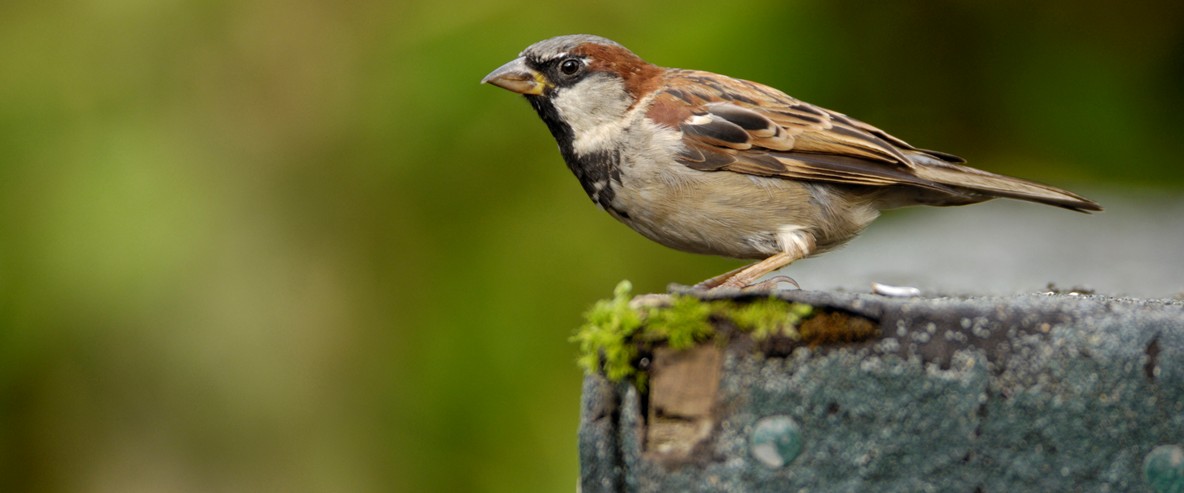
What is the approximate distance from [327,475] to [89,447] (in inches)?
35.2

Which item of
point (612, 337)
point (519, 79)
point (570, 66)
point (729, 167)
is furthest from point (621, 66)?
point (612, 337)

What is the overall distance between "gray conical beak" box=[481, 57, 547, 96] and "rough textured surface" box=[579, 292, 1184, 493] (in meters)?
1.53

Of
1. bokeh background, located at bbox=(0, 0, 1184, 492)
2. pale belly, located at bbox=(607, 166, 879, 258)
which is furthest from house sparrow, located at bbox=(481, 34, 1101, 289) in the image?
bokeh background, located at bbox=(0, 0, 1184, 492)

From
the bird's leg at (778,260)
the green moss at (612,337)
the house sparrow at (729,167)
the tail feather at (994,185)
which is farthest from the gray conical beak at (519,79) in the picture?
the green moss at (612,337)

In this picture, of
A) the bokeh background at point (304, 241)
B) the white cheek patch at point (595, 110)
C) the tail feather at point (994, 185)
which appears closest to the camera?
the tail feather at point (994, 185)

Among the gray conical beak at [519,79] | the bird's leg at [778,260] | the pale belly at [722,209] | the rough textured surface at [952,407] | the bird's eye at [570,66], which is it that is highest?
the bird's eye at [570,66]

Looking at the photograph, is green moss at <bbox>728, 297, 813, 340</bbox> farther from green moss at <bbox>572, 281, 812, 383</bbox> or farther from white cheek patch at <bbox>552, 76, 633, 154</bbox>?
white cheek patch at <bbox>552, 76, 633, 154</bbox>

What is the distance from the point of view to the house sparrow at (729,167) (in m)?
2.81

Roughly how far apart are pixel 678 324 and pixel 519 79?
1538 mm

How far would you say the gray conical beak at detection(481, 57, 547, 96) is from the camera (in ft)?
9.93

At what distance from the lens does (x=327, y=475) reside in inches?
178

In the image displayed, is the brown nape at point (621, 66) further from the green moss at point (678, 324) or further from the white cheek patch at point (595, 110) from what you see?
the green moss at point (678, 324)

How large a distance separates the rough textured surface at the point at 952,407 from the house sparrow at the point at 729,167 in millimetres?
1065

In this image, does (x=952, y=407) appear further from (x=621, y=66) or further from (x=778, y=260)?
(x=621, y=66)
